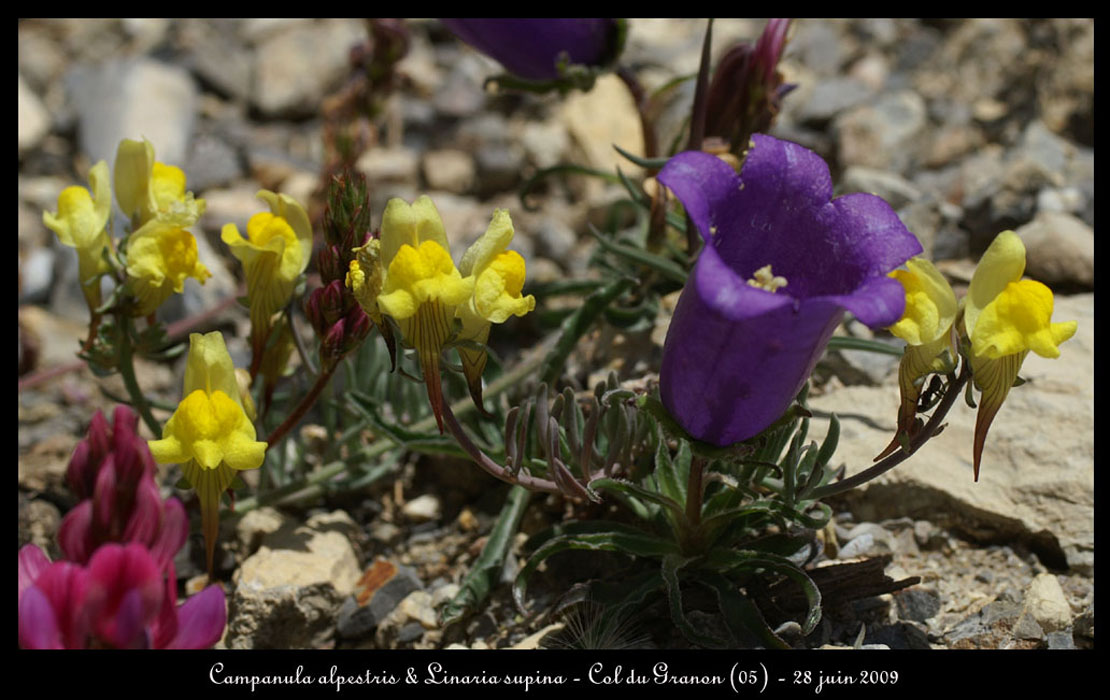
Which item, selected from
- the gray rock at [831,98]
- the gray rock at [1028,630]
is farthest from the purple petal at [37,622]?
the gray rock at [831,98]

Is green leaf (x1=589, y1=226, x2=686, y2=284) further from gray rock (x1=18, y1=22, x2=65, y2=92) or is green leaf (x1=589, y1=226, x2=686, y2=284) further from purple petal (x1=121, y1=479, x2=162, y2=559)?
gray rock (x1=18, y1=22, x2=65, y2=92)

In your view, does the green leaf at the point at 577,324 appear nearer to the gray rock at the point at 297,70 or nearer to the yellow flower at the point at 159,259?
the yellow flower at the point at 159,259

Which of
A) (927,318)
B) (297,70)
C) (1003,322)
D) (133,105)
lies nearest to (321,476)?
(927,318)

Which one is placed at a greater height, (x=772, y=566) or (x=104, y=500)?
(x=104, y=500)

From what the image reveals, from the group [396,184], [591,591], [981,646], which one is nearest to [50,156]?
[396,184]

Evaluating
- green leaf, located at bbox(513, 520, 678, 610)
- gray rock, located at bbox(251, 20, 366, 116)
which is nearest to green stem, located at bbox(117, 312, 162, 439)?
green leaf, located at bbox(513, 520, 678, 610)

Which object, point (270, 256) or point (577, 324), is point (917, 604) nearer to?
point (577, 324)
